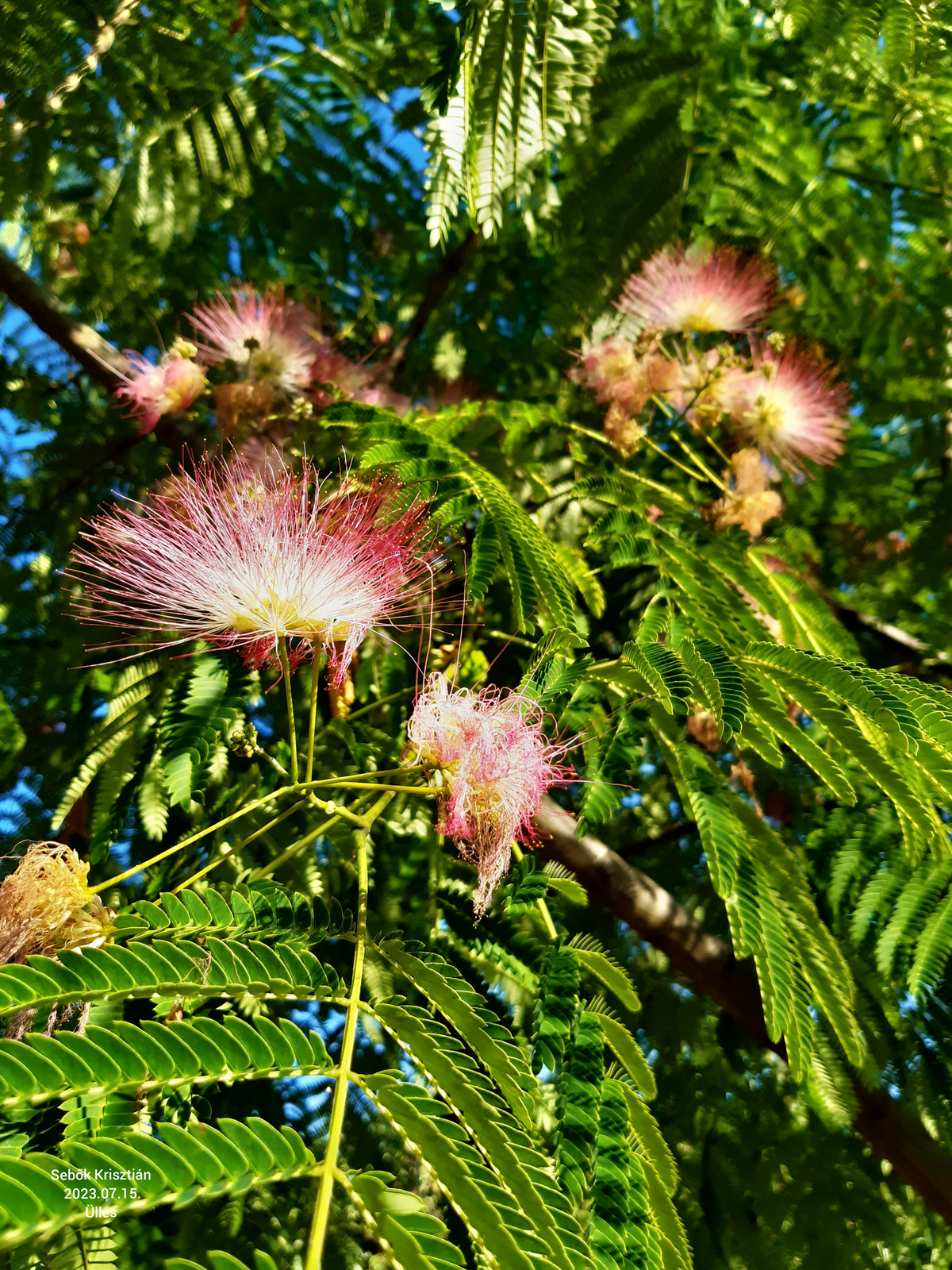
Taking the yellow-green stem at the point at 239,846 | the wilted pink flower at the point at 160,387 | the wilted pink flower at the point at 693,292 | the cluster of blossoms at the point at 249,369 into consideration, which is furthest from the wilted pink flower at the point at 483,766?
the wilted pink flower at the point at 693,292

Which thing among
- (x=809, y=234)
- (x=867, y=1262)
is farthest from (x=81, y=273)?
(x=867, y=1262)

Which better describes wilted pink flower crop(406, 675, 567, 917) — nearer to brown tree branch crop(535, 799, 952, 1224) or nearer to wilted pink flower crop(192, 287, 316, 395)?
brown tree branch crop(535, 799, 952, 1224)

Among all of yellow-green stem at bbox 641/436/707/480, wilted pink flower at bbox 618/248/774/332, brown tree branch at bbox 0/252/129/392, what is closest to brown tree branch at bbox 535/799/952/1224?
yellow-green stem at bbox 641/436/707/480

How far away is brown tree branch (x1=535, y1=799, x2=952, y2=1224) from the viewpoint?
86.0 inches

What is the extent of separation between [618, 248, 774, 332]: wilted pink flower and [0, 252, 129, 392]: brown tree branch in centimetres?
164

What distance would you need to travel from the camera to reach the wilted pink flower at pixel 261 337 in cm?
313

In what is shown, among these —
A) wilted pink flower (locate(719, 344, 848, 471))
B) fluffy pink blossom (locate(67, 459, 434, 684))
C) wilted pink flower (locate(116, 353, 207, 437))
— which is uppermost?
wilted pink flower (locate(719, 344, 848, 471))

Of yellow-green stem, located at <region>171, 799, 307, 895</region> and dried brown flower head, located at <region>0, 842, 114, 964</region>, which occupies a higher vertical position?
yellow-green stem, located at <region>171, 799, 307, 895</region>

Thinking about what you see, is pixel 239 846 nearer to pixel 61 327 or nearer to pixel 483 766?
pixel 483 766

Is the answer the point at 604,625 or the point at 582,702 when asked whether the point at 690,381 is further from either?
the point at 582,702

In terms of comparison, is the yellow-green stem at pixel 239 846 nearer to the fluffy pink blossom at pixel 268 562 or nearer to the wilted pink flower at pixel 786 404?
the fluffy pink blossom at pixel 268 562

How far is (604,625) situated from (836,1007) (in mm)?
1391

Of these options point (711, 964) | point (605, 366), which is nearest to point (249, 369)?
point (605, 366)

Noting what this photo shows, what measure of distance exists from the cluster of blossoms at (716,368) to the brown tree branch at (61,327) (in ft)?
4.87
